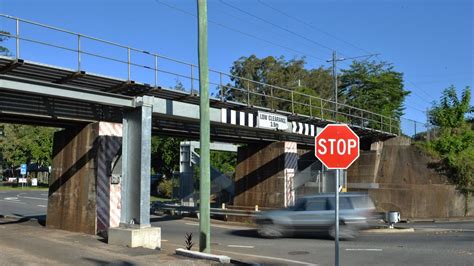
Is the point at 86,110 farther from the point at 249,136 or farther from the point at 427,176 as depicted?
the point at 427,176

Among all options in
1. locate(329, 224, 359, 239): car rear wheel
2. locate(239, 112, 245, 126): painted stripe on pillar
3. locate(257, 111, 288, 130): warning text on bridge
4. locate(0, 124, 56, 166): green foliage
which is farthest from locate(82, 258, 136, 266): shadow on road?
locate(0, 124, 56, 166): green foliage

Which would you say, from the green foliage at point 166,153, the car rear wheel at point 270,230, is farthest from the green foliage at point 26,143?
the car rear wheel at point 270,230

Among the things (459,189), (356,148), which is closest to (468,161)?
(459,189)

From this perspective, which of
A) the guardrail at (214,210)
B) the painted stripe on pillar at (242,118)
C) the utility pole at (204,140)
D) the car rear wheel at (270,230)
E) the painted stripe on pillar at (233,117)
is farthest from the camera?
the guardrail at (214,210)

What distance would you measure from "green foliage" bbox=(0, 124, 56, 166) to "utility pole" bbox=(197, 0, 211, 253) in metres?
60.0

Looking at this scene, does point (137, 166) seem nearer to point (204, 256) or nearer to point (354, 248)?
point (204, 256)

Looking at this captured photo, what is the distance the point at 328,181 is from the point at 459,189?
10.4m

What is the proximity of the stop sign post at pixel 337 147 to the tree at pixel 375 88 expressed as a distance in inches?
1840

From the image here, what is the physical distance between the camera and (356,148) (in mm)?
7770

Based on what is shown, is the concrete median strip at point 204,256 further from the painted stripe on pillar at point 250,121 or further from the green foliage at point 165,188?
the green foliage at point 165,188

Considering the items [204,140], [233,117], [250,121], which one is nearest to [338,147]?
[204,140]

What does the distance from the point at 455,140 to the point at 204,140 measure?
86.5 feet

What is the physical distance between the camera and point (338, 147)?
787 centimetres

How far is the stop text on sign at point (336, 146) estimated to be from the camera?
7793 mm
